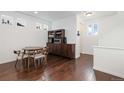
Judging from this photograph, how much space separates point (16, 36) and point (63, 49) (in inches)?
99.7

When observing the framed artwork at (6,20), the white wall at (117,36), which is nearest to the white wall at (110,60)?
the white wall at (117,36)

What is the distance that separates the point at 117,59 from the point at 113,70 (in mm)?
365

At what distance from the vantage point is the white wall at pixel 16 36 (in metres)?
4.11

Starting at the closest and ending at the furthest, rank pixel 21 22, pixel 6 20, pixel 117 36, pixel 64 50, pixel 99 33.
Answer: pixel 117 36, pixel 6 20, pixel 21 22, pixel 64 50, pixel 99 33

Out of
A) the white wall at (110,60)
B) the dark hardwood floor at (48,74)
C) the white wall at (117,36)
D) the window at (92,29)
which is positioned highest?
the window at (92,29)

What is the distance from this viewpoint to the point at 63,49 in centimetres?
550

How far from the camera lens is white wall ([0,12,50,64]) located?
411 cm

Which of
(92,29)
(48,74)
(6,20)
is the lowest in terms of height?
(48,74)

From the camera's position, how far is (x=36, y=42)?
229 inches

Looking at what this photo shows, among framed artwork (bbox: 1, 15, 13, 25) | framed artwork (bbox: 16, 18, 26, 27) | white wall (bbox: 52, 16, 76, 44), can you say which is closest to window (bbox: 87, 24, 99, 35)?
white wall (bbox: 52, 16, 76, 44)

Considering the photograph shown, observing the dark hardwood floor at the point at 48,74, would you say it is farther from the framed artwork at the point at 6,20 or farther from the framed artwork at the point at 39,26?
the framed artwork at the point at 39,26

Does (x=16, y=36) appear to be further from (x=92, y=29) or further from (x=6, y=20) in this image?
(x=92, y=29)

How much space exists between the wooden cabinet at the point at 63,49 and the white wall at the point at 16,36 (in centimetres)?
92

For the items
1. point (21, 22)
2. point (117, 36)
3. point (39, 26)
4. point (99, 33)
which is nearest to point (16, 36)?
point (21, 22)
